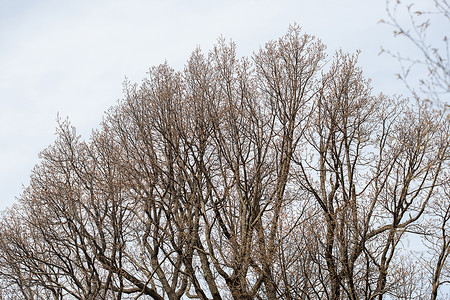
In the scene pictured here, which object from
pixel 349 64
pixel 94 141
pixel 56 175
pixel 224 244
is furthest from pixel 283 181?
pixel 56 175

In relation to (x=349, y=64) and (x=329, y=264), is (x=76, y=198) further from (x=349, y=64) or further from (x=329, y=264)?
(x=349, y=64)

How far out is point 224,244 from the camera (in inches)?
619

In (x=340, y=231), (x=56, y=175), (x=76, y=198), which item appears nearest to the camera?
(x=340, y=231)

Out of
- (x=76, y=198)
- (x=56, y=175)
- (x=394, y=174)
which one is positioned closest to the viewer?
(x=394, y=174)

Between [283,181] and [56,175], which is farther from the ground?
[56,175]

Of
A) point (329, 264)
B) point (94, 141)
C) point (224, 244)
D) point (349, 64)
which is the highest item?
point (349, 64)

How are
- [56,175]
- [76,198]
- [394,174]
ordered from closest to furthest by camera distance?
[394,174] → [76,198] → [56,175]

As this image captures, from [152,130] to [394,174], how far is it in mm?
8841

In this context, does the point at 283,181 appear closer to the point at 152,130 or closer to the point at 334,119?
the point at 334,119

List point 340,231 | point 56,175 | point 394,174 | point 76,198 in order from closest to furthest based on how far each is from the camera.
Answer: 1. point 340,231
2. point 394,174
3. point 76,198
4. point 56,175

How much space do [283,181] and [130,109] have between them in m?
6.55

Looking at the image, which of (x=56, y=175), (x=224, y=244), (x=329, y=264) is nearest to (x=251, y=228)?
(x=224, y=244)

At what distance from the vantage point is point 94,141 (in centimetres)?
1867

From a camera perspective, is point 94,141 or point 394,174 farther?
point 94,141
